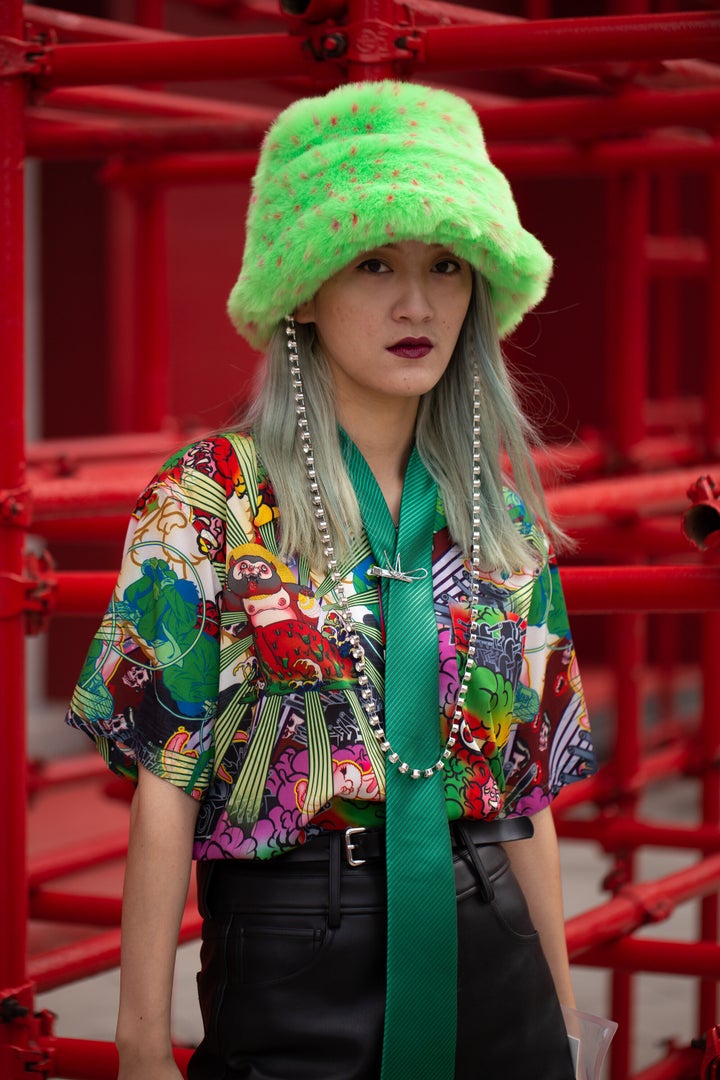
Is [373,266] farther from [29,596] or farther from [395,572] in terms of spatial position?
[29,596]

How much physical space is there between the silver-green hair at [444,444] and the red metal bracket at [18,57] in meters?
0.75

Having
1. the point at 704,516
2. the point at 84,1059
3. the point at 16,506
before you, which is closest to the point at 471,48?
the point at 704,516

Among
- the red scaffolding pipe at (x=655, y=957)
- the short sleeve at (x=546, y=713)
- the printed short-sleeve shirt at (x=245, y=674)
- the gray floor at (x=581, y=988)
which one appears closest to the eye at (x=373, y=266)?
the printed short-sleeve shirt at (x=245, y=674)

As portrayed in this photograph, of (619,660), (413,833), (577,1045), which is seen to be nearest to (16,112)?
(413,833)

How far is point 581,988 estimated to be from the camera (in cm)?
464

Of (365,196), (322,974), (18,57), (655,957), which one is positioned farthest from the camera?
(655,957)

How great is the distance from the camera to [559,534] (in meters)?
2.02

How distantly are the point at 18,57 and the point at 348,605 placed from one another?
3.66ft

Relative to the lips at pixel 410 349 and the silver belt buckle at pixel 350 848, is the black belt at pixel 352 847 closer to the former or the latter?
the silver belt buckle at pixel 350 848

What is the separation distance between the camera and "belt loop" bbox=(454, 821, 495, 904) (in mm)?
1757

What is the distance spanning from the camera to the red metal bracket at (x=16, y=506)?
2.32 m

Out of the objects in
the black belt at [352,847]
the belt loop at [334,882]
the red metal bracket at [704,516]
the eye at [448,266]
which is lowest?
the belt loop at [334,882]

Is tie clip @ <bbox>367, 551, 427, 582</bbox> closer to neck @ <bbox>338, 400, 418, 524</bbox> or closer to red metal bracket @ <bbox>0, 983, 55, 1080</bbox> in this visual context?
neck @ <bbox>338, 400, 418, 524</bbox>

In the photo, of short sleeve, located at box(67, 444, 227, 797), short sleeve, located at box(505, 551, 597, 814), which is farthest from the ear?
short sleeve, located at box(505, 551, 597, 814)
